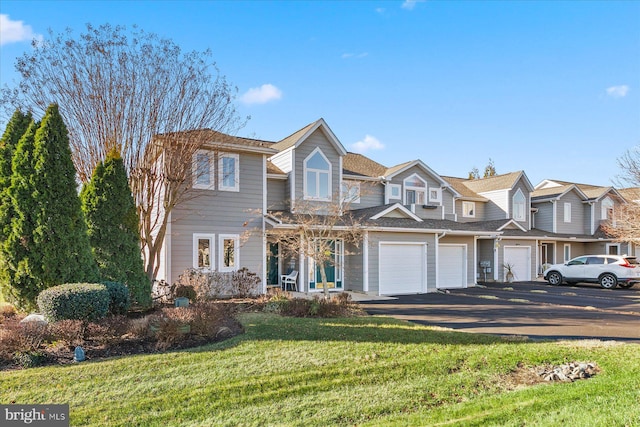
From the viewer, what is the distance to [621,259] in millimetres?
20500

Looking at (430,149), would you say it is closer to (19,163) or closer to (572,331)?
(572,331)

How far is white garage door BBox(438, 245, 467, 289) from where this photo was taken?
19.9 meters

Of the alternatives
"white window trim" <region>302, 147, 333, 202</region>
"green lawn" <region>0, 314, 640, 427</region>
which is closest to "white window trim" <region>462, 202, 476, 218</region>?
"white window trim" <region>302, 147, 333, 202</region>

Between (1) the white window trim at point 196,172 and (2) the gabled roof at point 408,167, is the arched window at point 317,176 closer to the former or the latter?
(2) the gabled roof at point 408,167

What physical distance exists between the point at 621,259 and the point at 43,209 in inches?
997

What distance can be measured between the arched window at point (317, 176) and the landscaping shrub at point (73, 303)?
34.9ft

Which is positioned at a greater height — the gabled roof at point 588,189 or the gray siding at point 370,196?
the gabled roof at point 588,189

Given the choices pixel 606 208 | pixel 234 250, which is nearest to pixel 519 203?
pixel 606 208

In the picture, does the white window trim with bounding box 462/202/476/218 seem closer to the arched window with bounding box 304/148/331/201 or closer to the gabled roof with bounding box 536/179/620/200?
the gabled roof with bounding box 536/179/620/200

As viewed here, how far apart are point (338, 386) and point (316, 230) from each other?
8.85 metres

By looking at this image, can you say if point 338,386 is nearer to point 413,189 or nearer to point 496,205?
point 413,189

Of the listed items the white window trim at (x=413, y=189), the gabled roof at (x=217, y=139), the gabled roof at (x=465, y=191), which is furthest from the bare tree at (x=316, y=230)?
the gabled roof at (x=465, y=191)

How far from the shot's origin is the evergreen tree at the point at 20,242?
28.3ft

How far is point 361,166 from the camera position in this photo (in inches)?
853
